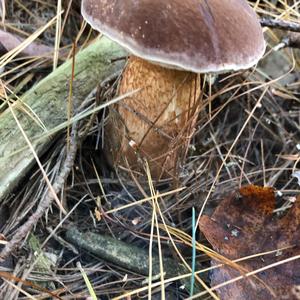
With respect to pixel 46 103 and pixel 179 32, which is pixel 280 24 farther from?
pixel 46 103

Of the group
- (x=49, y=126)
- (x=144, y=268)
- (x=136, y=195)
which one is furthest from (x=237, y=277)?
(x=49, y=126)

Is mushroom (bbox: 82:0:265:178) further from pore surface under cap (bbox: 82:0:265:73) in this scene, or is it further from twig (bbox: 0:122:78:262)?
twig (bbox: 0:122:78:262)

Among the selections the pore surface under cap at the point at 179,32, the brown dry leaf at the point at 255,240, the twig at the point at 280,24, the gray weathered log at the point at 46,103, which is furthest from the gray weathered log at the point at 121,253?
the twig at the point at 280,24

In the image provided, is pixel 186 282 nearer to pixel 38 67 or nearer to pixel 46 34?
pixel 38 67

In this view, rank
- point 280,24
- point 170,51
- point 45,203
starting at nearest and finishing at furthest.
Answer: point 170,51
point 45,203
point 280,24

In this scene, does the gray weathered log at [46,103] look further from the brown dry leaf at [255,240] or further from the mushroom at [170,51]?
the brown dry leaf at [255,240]

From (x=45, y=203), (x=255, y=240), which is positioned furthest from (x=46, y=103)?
(x=255, y=240)
